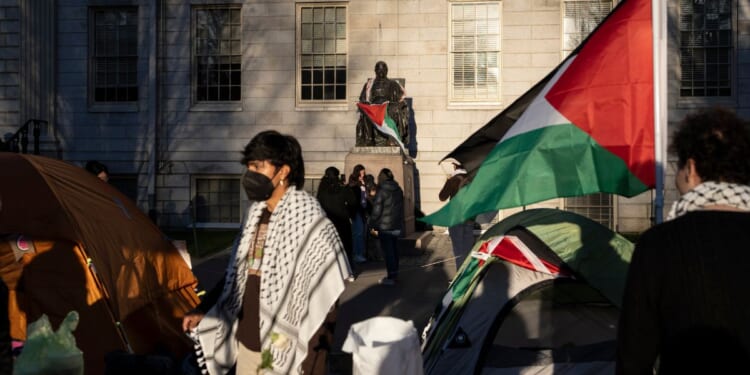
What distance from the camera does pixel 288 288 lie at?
3775 millimetres

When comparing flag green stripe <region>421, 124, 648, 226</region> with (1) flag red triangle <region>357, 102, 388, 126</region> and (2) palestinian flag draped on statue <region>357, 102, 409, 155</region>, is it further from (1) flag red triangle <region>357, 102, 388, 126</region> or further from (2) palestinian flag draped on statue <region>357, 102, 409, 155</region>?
(1) flag red triangle <region>357, 102, 388, 126</region>

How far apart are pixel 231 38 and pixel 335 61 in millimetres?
3151

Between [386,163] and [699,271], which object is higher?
[386,163]

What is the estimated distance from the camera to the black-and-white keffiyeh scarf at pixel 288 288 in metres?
3.73

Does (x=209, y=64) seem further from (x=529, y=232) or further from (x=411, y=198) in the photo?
(x=529, y=232)

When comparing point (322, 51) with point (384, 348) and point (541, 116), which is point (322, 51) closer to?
point (541, 116)

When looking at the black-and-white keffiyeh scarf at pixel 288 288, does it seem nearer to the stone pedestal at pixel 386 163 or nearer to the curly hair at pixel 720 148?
the curly hair at pixel 720 148

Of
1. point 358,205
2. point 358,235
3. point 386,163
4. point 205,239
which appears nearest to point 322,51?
point 386,163

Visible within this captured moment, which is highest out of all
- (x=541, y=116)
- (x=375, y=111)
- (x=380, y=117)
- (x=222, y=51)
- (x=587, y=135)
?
(x=222, y=51)

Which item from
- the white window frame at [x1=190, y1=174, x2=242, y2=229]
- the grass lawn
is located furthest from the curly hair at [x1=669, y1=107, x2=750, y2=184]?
the white window frame at [x1=190, y1=174, x2=242, y2=229]

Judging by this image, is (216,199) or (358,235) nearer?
(358,235)

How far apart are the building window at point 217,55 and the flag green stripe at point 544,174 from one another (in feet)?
57.8

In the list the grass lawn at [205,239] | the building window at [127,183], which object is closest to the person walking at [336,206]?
the grass lawn at [205,239]

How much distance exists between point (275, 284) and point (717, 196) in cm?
209
